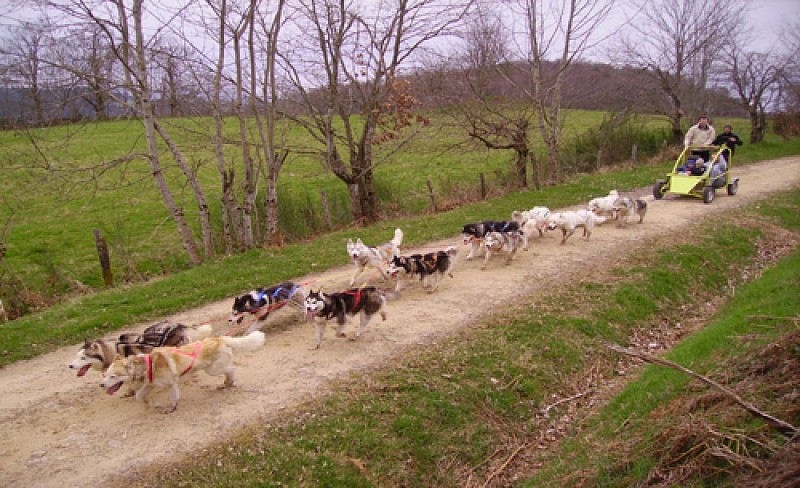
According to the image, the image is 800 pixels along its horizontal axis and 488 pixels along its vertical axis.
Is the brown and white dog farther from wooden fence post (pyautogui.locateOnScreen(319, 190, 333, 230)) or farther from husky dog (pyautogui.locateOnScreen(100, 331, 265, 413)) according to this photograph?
wooden fence post (pyautogui.locateOnScreen(319, 190, 333, 230))

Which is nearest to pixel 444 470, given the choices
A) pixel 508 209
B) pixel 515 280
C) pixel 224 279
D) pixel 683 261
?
pixel 515 280

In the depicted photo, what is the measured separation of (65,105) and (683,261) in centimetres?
1507

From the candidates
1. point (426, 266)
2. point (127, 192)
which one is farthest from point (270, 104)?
point (127, 192)

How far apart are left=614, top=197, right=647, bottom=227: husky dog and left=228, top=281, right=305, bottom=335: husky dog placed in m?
10.2

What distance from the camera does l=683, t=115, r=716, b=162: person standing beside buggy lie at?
61.4ft

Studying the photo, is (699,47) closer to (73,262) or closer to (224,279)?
(224,279)

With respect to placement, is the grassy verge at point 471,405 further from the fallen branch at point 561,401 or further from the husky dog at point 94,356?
the husky dog at point 94,356

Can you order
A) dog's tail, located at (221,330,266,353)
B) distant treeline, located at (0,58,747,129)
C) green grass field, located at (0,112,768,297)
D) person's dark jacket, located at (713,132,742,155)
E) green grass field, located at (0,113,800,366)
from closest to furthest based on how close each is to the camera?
dog's tail, located at (221,330,266,353)
green grass field, located at (0,113,800,366)
distant treeline, located at (0,58,747,129)
green grass field, located at (0,112,768,297)
person's dark jacket, located at (713,132,742,155)

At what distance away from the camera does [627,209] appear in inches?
616

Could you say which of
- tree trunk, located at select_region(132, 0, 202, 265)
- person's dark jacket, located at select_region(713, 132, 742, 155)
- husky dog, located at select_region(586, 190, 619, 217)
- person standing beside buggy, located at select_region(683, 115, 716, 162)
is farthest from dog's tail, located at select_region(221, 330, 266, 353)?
person's dark jacket, located at select_region(713, 132, 742, 155)

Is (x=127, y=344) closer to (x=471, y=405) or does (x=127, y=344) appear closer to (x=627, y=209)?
(x=471, y=405)

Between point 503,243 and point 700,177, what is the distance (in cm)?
956

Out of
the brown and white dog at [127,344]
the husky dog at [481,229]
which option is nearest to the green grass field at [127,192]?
the brown and white dog at [127,344]

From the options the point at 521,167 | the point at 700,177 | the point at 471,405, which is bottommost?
the point at 471,405
